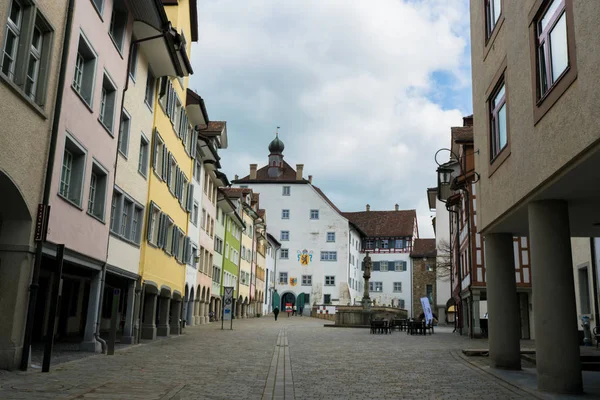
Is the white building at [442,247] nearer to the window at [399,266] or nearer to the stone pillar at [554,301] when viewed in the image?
the window at [399,266]

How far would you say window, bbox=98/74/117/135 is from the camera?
16984 mm

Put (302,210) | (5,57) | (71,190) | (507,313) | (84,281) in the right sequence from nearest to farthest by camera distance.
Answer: (5,57) < (507,313) < (71,190) < (84,281) < (302,210)

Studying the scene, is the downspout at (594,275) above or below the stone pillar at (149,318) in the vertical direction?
above

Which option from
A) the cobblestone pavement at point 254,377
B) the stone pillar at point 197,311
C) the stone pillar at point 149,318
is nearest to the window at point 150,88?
the stone pillar at point 149,318

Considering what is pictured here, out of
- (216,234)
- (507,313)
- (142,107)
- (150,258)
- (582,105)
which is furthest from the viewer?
(216,234)

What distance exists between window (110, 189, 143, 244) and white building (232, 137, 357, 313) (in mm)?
58429

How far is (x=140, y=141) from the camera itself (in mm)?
20625

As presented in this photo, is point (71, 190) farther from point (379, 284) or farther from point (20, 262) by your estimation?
point (379, 284)

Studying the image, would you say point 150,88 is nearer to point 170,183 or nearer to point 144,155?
point 144,155

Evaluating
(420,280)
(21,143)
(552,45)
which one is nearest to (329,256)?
(420,280)

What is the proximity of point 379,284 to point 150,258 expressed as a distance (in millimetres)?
65734

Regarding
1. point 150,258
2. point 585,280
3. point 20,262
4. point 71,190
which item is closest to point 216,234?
point 150,258

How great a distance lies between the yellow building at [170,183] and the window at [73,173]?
6.66m

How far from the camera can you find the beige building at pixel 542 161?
8.78m
